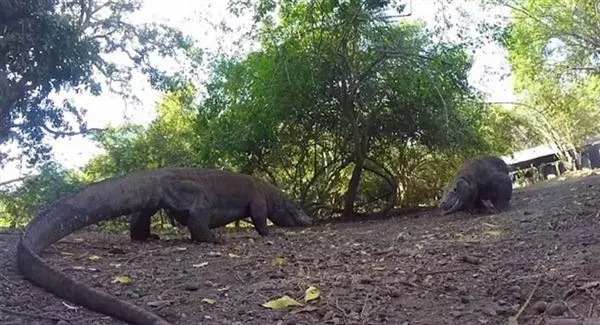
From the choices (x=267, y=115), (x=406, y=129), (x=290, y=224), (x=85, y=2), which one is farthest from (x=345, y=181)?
(x=85, y=2)

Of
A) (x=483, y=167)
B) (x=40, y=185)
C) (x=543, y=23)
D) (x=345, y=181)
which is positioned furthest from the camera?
(x=543, y=23)

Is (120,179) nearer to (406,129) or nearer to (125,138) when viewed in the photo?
(406,129)

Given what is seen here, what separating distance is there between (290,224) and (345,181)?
3828mm

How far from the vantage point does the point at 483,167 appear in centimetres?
831

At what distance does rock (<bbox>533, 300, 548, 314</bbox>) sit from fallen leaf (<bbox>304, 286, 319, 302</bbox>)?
110 cm

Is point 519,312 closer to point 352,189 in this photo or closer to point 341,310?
point 341,310

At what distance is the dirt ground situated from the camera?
11.2 ft

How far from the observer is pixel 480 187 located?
26.8ft

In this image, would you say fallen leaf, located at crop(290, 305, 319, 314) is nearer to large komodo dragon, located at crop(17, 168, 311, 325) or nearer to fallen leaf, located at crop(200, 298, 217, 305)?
fallen leaf, located at crop(200, 298, 217, 305)

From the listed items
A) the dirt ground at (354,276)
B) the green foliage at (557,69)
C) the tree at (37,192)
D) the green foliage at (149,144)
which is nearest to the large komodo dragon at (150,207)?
the dirt ground at (354,276)

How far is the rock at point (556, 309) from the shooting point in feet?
10.4

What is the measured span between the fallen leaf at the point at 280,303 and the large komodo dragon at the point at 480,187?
15.9 feet

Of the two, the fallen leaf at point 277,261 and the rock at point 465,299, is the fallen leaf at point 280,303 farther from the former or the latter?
the fallen leaf at point 277,261

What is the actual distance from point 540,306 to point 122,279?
2.48 m
